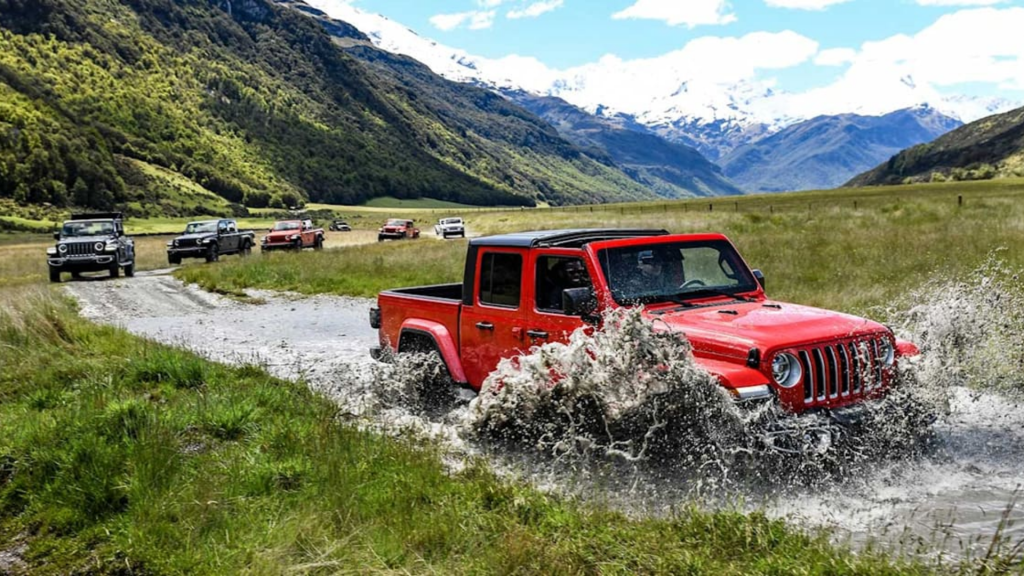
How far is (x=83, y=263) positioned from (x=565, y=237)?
27.2m

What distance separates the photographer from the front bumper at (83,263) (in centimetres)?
2911

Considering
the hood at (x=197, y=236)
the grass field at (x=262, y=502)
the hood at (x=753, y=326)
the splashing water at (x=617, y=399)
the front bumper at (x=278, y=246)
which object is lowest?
the front bumper at (x=278, y=246)

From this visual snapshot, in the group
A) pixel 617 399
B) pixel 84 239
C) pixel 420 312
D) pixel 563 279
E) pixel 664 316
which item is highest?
pixel 563 279

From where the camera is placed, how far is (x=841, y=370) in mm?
6137

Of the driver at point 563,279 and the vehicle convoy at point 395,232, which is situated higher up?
the driver at point 563,279

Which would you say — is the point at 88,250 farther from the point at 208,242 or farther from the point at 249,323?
the point at 249,323

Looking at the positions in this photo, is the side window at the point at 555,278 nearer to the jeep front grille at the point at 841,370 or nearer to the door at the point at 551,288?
the door at the point at 551,288

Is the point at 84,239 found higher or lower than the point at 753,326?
lower

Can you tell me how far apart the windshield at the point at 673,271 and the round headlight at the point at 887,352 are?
1.43 m

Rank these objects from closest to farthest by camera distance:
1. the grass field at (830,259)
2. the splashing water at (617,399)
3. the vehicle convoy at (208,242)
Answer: the splashing water at (617,399) → the grass field at (830,259) → the vehicle convoy at (208,242)

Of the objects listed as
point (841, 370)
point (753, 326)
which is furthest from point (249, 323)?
point (841, 370)

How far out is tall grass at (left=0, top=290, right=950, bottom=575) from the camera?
4.44m

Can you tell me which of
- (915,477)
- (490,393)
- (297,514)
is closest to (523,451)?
(490,393)

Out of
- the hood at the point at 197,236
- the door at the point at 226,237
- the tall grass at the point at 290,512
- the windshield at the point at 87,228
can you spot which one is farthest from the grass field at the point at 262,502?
the door at the point at 226,237
